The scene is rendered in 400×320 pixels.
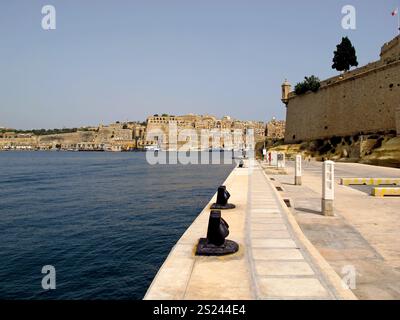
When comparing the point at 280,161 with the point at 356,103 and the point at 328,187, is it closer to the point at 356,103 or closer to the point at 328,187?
the point at 356,103

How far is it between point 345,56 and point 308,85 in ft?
21.1

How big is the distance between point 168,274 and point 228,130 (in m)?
171

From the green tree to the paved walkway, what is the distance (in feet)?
151

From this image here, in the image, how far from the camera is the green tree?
46.8 meters

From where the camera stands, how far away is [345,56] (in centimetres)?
4684

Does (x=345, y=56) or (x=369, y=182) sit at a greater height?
(x=345, y=56)

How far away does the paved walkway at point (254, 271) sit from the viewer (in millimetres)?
4219

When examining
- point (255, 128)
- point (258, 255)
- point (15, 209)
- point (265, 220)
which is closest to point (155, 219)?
point (265, 220)

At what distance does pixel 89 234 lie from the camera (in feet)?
44.1

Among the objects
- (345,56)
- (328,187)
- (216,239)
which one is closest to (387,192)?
(328,187)

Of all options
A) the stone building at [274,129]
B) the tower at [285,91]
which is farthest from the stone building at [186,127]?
the tower at [285,91]

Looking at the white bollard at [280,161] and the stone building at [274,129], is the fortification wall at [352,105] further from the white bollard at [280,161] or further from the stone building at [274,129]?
the stone building at [274,129]

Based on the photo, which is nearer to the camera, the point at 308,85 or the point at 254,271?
the point at 254,271

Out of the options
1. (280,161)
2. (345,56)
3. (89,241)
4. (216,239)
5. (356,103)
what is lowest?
(89,241)
